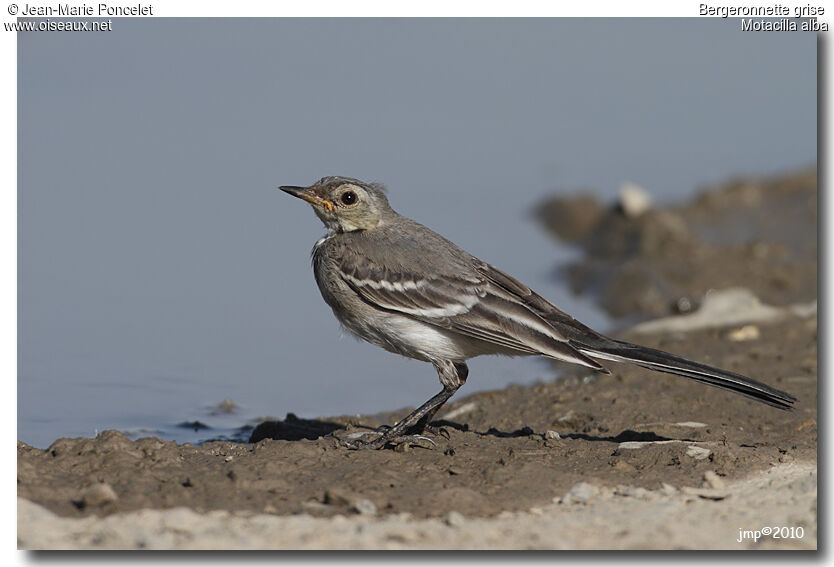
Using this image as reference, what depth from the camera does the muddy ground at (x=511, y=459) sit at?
262 inches

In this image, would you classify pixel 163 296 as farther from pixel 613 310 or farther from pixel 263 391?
pixel 613 310

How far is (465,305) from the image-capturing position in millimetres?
8453

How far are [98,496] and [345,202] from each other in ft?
11.4

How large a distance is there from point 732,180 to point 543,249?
13.2ft

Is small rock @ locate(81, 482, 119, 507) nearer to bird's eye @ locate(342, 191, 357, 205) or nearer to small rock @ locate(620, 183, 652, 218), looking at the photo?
bird's eye @ locate(342, 191, 357, 205)

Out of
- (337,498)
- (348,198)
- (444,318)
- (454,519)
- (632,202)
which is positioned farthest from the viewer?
(632,202)

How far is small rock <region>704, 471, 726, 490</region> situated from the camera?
715 cm

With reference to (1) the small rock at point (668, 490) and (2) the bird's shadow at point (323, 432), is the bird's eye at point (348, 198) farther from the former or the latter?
(1) the small rock at point (668, 490)

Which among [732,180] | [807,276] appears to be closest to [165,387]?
[807,276]

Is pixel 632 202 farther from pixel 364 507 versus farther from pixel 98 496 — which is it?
pixel 98 496

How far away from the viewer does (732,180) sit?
754 inches

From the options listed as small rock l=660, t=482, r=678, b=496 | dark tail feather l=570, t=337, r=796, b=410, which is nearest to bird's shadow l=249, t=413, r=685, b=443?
dark tail feather l=570, t=337, r=796, b=410

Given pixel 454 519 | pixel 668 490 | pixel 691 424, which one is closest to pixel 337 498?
pixel 454 519

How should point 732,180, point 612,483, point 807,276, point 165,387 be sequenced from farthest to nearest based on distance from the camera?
1. point 732,180
2. point 807,276
3. point 165,387
4. point 612,483
